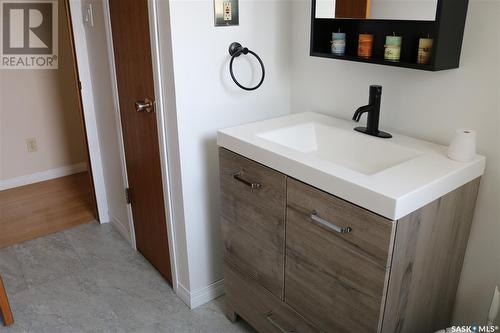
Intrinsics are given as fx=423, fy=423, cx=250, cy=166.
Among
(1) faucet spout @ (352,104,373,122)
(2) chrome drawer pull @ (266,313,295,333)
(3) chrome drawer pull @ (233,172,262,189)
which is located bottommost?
(2) chrome drawer pull @ (266,313,295,333)

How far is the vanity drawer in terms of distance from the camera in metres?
1.57

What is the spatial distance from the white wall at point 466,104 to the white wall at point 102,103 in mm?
1101

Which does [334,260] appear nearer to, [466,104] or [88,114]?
[466,104]

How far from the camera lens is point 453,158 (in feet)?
4.35

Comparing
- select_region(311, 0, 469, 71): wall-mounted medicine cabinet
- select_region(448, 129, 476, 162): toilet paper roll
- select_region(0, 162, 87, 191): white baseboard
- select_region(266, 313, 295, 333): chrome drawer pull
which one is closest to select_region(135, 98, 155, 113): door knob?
select_region(311, 0, 469, 71): wall-mounted medicine cabinet

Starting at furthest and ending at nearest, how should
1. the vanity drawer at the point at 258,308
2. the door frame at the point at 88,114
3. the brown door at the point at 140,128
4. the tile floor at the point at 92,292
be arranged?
the door frame at the point at 88,114, the tile floor at the point at 92,292, the brown door at the point at 140,128, the vanity drawer at the point at 258,308

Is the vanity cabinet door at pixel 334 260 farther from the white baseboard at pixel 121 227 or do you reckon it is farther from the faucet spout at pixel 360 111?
the white baseboard at pixel 121 227

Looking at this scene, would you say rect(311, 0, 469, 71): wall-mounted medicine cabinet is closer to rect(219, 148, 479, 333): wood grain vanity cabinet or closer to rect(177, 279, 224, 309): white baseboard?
rect(219, 148, 479, 333): wood grain vanity cabinet

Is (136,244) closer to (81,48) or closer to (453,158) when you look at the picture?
(81,48)

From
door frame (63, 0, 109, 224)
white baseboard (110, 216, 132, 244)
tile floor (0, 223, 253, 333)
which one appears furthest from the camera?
white baseboard (110, 216, 132, 244)

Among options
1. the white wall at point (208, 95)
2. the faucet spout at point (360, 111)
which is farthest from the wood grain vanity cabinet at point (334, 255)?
the faucet spout at point (360, 111)

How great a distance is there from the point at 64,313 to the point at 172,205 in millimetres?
765

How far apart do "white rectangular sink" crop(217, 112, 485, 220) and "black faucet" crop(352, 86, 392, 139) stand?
37mm

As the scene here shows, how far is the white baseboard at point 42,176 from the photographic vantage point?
11.1 ft
